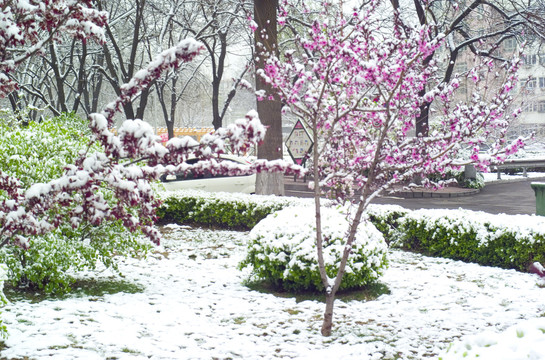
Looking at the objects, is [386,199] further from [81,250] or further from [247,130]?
[247,130]

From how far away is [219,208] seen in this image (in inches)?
485

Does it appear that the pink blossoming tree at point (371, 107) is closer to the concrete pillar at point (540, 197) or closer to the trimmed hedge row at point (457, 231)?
the trimmed hedge row at point (457, 231)

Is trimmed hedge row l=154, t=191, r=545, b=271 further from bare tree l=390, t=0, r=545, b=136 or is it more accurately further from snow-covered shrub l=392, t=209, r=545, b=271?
bare tree l=390, t=0, r=545, b=136

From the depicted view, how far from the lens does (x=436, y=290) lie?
22.8 ft

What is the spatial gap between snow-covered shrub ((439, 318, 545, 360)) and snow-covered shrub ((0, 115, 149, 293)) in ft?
14.2

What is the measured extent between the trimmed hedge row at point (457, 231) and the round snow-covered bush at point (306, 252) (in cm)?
214

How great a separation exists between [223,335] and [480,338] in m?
3.25

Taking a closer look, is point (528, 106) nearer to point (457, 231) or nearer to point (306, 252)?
point (457, 231)

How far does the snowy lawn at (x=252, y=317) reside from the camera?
4.88 meters

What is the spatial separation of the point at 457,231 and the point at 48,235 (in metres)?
5.75

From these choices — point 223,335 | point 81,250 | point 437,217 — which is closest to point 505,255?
point 437,217

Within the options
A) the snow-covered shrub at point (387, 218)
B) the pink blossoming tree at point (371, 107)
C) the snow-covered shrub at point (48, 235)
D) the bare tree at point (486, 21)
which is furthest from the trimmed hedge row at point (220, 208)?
the snow-covered shrub at point (48, 235)

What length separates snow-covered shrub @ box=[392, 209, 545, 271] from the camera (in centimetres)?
773

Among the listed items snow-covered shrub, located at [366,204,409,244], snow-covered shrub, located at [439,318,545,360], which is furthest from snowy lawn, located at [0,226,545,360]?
snow-covered shrub, located at [439,318,545,360]
